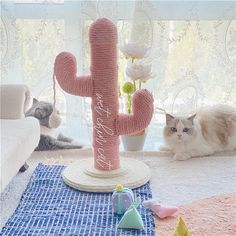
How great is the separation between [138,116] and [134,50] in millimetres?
444

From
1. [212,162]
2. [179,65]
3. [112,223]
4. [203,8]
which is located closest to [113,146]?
[112,223]

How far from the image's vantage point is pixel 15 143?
160 cm

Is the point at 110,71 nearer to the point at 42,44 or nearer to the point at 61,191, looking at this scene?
the point at 61,191

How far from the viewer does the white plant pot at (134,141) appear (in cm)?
213

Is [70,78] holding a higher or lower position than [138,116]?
higher

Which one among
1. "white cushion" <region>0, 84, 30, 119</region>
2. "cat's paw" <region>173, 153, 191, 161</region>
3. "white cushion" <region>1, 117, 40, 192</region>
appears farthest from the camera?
"cat's paw" <region>173, 153, 191, 161</region>

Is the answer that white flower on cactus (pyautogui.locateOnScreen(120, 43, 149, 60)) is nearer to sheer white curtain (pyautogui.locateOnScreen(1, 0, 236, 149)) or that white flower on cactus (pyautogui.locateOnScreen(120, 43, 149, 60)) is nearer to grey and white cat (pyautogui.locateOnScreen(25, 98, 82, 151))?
sheer white curtain (pyautogui.locateOnScreen(1, 0, 236, 149))

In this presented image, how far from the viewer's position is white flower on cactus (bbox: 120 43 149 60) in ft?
6.47

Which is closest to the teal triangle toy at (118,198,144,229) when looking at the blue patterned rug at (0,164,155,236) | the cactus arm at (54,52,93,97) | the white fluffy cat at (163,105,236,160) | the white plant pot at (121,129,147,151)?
the blue patterned rug at (0,164,155,236)

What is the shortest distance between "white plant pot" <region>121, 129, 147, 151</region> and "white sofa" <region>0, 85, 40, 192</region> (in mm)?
468

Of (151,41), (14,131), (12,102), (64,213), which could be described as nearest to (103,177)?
(64,213)

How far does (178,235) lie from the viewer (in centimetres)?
120

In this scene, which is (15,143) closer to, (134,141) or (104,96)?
(104,96)

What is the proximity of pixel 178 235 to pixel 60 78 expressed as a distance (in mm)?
759
